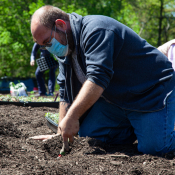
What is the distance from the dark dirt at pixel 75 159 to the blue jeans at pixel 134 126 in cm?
12

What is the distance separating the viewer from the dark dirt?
1804 mm

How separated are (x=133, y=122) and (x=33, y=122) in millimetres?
1850

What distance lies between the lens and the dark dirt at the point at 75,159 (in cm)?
180

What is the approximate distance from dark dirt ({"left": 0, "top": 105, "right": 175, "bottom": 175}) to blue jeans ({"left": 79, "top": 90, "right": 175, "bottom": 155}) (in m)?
0.12

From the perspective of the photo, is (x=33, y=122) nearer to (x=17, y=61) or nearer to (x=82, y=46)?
(x=82, y=46)


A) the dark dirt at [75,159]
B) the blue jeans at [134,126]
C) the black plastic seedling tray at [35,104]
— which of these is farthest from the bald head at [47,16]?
the black plastic seedling tray at [35,104]

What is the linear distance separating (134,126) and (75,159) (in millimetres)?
721

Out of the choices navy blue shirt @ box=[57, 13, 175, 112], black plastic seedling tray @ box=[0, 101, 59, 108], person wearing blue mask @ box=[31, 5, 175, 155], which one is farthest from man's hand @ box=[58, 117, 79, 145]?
black plastic seedling tray @ box=[0, 101, 59, 108]

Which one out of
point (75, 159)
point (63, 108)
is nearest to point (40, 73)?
point (63, 108)

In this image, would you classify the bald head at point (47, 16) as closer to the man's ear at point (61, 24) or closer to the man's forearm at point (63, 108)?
the man's ear at point (61, 24)

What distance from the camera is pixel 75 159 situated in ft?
6.66

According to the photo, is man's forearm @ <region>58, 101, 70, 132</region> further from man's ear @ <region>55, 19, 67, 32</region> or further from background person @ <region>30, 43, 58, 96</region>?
background person @ <region>30, 43, 58, 96</region>

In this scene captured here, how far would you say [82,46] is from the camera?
2160mm

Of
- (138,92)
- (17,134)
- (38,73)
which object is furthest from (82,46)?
(38,73)
